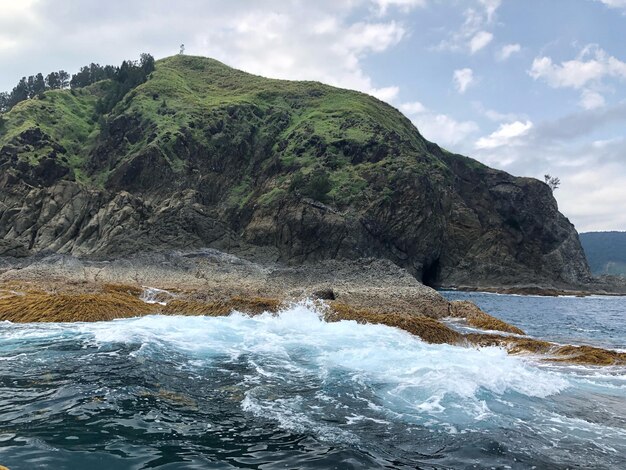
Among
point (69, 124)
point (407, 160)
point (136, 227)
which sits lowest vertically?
point (136, 227)

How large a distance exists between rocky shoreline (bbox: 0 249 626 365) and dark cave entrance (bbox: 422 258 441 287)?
3975cm

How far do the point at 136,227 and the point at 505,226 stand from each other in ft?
308

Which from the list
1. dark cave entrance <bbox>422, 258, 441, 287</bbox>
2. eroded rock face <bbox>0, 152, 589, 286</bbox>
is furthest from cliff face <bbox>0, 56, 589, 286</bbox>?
dark cave entrance <bbox>422, 258, 441, 287</bbox>

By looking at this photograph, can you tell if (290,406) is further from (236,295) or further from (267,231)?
(267,231)

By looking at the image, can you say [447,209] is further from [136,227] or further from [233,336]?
[233,336]

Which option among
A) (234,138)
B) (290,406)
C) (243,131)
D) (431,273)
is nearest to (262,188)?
(234,138)

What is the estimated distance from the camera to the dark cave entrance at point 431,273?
299 ft

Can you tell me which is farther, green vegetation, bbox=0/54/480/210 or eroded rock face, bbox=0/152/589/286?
green vegetation, bbox=0/54/480/210

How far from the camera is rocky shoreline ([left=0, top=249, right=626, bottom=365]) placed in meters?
23.6

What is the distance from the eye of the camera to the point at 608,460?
8711 millimetres

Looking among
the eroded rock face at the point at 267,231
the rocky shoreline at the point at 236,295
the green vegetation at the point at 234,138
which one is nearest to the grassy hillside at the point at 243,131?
the green vegetation at the point at 234,138

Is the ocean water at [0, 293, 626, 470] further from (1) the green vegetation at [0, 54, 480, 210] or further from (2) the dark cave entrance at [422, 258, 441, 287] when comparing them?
(2) the dark cave entrance at [422, 258, 441, 287]

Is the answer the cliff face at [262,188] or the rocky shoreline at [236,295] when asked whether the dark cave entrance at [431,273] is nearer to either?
→ the cliff face at [262,188]

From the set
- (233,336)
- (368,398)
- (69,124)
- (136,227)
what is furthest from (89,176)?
(368,398)
